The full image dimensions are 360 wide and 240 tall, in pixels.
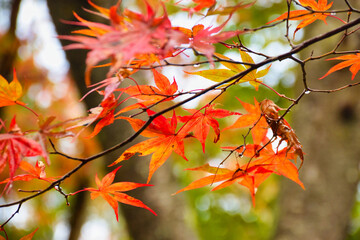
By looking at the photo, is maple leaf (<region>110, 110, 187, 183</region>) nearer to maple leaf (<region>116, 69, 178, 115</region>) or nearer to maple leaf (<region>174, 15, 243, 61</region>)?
maple leaf (<region>116, 69, 178, 115</region>)

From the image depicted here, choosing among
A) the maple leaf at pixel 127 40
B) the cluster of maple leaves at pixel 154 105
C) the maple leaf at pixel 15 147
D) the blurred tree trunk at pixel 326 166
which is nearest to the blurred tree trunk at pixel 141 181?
the blurred tree trunk at pixel 326 166

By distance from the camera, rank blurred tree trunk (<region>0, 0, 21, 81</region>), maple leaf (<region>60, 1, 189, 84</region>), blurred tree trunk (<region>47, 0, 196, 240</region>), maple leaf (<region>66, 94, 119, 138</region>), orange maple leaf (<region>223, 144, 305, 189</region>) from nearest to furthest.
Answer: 1. maple leaf (<region>60, 1, 189, 84</region>)
2. maple leaf (<region>66, 94, 119, 138</region>)
3. orange maple leaf (<region>223, 144, 305, 189</region>)
4. blurred tree trunk (<region>47, 0, 196, 240</region>)
5. blurred tree trunk (<region>0, 0, 21, 81</region>)

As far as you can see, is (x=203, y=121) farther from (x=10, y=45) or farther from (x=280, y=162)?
(x=10, y=45)

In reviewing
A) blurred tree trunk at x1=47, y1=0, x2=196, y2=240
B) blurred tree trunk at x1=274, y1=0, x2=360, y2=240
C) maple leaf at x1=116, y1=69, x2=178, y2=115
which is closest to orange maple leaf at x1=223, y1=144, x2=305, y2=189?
maple leaf at x1=116, y1=69, x2=178, y2=115

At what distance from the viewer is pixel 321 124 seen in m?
1.59

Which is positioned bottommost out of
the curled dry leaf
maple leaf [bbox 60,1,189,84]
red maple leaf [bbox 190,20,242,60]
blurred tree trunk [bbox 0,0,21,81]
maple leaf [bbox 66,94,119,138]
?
blurred tree trunk [bbox 0,0,21,81]

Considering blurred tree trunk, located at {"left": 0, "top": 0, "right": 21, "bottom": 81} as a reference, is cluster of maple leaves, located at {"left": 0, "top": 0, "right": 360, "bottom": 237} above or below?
above

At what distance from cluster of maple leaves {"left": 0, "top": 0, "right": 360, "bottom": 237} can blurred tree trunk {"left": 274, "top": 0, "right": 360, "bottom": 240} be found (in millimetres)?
998

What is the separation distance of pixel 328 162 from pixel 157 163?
122 centimetres

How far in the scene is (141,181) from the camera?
4.59 ft

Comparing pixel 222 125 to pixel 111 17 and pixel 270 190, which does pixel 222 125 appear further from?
pixel 111 17

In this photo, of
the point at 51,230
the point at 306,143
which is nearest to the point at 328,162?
the point at 306,143

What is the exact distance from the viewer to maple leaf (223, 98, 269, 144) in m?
0.58

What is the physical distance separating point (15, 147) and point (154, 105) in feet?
0.60
